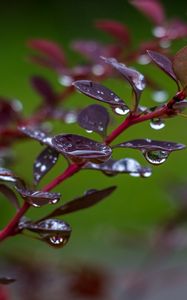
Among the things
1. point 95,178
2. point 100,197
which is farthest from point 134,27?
point 100,197

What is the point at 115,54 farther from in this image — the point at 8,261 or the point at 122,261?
the point at 122,261

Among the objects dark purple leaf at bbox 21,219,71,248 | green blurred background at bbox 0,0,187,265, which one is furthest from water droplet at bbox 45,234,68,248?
green blurred background at bbox 0,0,187,265

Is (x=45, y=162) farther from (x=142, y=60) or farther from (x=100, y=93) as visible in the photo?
(x=142, y=60)

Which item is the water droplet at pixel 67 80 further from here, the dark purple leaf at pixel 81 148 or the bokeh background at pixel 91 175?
the dark purple leaf at pixel 81 148

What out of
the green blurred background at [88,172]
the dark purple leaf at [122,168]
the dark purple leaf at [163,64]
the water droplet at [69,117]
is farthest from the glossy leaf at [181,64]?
the green blurred background at [88,172]

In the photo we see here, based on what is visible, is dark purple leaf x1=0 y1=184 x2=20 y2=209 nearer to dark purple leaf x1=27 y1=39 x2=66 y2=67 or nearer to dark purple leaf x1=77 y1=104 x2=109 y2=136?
dark purple leaf x1=77 y1=104 x2=109 y2=136

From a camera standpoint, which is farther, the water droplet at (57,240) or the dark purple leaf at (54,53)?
the dark purple leaf at (54,53)
